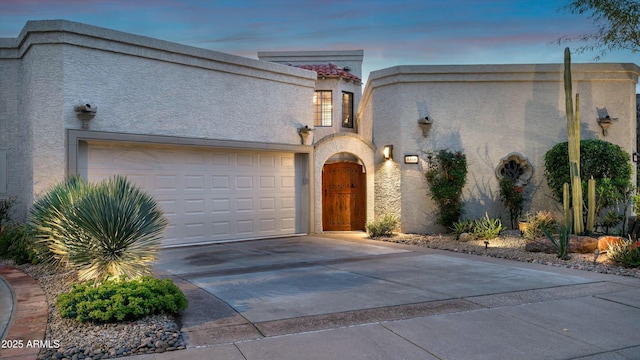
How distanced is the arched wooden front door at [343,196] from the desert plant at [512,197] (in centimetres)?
407

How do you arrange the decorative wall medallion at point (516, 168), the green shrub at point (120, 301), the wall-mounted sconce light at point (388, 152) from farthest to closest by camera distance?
the wall-mounted sconce light at point (388, 152)
the decorative wall medallion at point (516, 168)
the green shrub at point (120, 301)

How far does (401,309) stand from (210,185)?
7519 millimetres

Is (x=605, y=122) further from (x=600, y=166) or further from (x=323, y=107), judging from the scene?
(x=323, y=107)

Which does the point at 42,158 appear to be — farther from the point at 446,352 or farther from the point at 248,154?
the point at 446,352

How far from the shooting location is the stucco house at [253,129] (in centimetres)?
975

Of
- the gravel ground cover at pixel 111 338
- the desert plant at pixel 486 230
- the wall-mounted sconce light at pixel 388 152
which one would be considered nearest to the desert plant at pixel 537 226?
the desert plant at pixel 486 230

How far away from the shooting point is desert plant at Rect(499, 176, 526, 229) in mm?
13258

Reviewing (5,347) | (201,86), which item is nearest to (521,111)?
(201,86)

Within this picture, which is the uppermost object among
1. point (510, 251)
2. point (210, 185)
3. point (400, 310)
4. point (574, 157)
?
point (574, 157)

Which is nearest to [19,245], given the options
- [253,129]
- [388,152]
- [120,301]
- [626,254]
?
[120,301]

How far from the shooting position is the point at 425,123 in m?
13.6

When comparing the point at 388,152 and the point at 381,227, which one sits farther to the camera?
the point at 388,152

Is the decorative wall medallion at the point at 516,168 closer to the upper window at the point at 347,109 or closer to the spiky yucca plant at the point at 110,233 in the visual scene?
the upper window at the point at 347,109

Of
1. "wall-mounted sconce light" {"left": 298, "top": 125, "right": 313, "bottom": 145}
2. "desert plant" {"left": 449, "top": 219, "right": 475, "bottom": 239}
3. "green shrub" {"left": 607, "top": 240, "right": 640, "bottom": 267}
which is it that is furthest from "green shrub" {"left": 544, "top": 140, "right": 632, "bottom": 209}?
"wall-mounted sconce light" {"left": 298, "top": 125, "right": 313, "bottom": 145}
